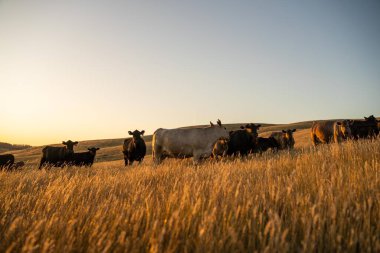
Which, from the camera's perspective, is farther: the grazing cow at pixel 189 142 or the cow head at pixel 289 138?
the cow head at pixel 289 138

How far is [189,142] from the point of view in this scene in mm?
13477

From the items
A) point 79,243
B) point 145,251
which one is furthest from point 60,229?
point 145,251

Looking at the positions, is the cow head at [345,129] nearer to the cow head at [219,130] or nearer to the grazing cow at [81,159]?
the cow head at [219,130]

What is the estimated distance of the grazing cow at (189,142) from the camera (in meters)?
13.4

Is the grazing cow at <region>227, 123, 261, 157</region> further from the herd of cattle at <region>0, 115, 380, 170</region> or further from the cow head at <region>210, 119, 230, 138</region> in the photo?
the cow head at <region>210, 119, 230, 138</region>

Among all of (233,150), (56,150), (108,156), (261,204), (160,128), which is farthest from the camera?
(108,156)

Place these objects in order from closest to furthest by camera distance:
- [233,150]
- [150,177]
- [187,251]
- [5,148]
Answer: [187,251] < [150,177] < [233,150] < [5,148]

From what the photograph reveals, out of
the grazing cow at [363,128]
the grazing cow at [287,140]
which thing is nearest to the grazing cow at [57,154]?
the grazing cow at [287,140]

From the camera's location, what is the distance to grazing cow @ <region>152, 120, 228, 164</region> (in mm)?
13422

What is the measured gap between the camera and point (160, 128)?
1491cm

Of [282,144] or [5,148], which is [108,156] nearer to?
[282,144]

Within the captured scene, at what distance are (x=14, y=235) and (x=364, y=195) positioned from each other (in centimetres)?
337

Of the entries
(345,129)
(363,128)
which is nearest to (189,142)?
(345,129)

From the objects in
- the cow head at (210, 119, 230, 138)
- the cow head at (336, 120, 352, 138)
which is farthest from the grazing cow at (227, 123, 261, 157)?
the cow head at (336, 120, 352, 138)
